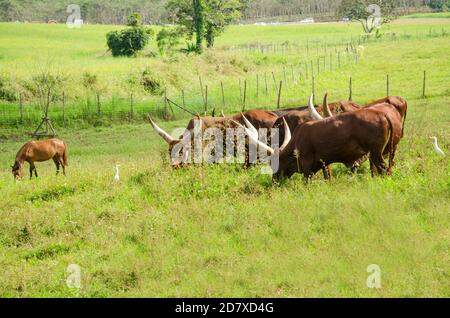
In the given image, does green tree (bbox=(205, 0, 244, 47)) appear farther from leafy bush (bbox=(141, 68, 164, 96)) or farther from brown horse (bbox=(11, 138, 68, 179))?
brown horse (bbox=(11, 138, 68, 179))

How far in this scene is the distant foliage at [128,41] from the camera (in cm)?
5191

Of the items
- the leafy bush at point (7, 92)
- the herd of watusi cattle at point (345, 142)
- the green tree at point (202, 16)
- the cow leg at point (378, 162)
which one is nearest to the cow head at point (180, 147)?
the herd of watusi cattle at point (345, 142)

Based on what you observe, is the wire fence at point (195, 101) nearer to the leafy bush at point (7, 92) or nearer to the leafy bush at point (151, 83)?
the leafy bush at point (7, 92)

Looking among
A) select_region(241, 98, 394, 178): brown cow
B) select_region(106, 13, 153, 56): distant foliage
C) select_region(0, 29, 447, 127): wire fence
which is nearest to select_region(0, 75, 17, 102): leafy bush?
select_region(0, 29, 447, 127): wire fence

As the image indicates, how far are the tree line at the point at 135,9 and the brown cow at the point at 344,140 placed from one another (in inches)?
3954

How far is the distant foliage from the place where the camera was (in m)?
51.9

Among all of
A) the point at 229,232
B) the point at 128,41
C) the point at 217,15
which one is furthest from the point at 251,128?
the point at 217,15

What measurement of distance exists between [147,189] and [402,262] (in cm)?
477

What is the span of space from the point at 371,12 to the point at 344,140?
63.7 metres

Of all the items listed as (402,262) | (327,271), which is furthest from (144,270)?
(402,262)

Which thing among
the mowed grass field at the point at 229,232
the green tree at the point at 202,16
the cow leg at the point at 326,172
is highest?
the green tree at the point at 202,16

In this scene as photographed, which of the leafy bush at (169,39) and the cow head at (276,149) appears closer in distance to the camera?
the cow head at (276,149)

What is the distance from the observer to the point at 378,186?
8969 mm
